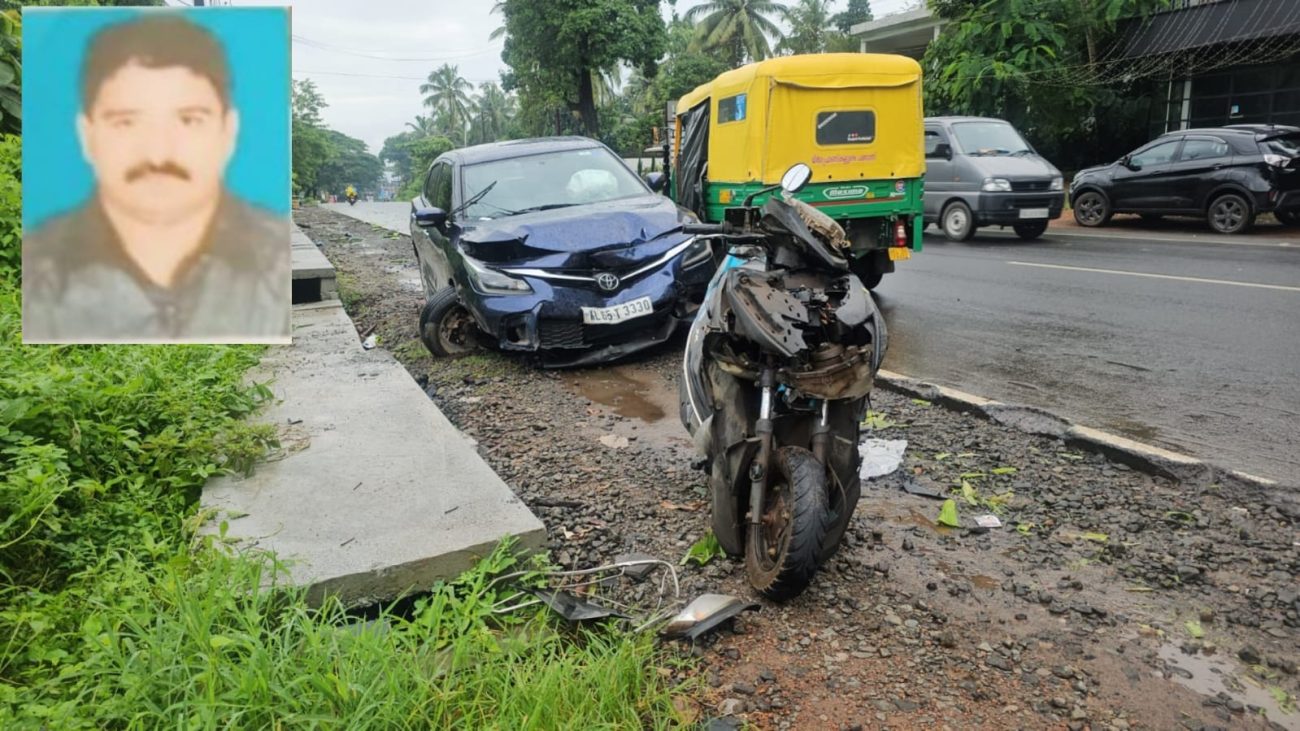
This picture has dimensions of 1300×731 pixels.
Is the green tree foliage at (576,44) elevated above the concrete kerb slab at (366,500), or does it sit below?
above

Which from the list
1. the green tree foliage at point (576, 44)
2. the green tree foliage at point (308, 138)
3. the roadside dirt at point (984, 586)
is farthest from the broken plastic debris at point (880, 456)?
the green tree foliage at point (308, 138)

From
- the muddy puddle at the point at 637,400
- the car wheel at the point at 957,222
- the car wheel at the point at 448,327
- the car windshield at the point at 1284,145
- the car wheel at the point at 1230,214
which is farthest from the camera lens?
the car wheel at the point at 957,222

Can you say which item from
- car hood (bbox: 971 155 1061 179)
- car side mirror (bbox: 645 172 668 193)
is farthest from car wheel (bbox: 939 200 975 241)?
car side mirror (bbox: 645 172 668 193)

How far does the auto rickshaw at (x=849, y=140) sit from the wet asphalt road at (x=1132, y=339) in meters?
0.83

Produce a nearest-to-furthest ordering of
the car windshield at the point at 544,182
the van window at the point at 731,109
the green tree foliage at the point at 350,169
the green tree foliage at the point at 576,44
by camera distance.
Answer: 1. the car windshield at the point at 544,182
2. the van window at the point at 731,109
3. the green tree foliage at the point at 576,44
4. the green tree foliage at the point at 350,169

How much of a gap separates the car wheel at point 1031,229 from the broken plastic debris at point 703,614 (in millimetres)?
13163

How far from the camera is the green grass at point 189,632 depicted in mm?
2314

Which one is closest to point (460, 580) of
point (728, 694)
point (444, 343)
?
point (728, 694)

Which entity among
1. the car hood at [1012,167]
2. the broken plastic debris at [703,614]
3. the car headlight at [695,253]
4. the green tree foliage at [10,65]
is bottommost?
the broken plastic debris at [703,614]

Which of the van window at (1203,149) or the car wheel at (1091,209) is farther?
the car wheel at (1091,209)

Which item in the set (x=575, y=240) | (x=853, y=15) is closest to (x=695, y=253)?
(x=575, y=240)

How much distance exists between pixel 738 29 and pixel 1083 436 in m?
50.0

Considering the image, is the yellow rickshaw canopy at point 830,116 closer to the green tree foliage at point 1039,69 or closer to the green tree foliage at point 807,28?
the green tree foliage at point 1039,69

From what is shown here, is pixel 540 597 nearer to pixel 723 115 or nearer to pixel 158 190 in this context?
pixel 158 190
